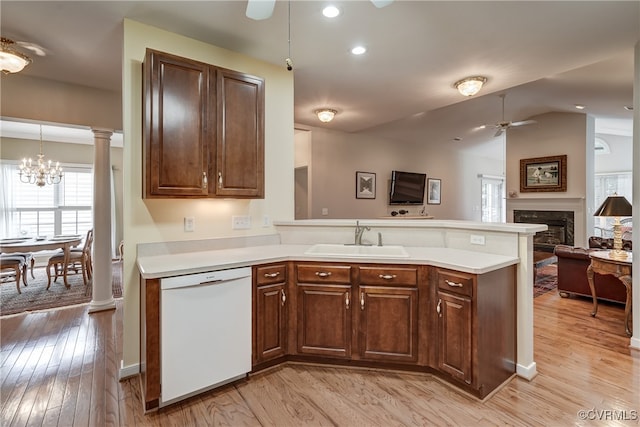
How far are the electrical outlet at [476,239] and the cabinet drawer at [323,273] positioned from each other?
1059mm

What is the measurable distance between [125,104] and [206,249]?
1267 millimetres

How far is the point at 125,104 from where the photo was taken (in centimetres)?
235

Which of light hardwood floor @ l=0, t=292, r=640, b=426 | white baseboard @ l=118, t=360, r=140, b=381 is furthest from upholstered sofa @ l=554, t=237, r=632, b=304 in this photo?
white baseboard @ l=118, t=360, r=140, b=381

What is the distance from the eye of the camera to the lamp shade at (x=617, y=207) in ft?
10.1

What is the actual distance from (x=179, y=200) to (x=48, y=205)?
6.29m

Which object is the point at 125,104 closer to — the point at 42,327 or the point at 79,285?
the point at 42,327

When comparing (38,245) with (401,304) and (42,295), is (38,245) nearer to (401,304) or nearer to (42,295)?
(42,295)

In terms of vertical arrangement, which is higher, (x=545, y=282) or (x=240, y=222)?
(x=240, y=222)

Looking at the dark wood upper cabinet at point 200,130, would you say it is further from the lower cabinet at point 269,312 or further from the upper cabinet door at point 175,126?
the lower cabinet at point 269,312

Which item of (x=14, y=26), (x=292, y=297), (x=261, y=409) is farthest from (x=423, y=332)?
(x=14, y=26)

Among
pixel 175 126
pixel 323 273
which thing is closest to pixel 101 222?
pixel 175 126

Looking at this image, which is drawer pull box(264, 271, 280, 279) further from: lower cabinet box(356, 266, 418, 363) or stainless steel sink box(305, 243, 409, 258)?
lower cabinet box(356, 266, 418, 363)

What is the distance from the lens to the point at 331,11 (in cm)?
227

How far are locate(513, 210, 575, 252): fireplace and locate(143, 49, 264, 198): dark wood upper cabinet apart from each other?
657 centimetres
